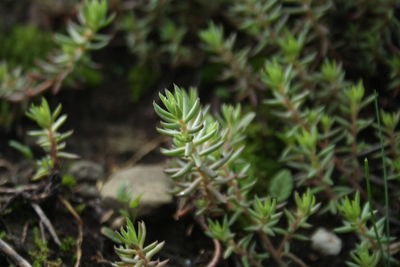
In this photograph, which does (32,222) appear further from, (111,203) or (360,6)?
(360,6)

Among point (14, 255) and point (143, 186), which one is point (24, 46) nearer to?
point (143, 186)

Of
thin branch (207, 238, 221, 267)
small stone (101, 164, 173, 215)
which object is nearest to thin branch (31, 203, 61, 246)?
small stone (101, 164, 173, 215)

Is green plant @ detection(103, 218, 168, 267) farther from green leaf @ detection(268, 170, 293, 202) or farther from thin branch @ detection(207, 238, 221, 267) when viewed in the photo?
green leaf @ detection(268, 170, 293, 202)

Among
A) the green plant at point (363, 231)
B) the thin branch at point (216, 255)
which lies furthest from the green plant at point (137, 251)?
the green plant at point (363, 231)

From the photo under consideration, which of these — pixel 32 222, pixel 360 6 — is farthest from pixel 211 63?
pixel 32 222

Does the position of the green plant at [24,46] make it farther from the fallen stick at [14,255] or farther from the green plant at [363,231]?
the green plant at [363,231]
